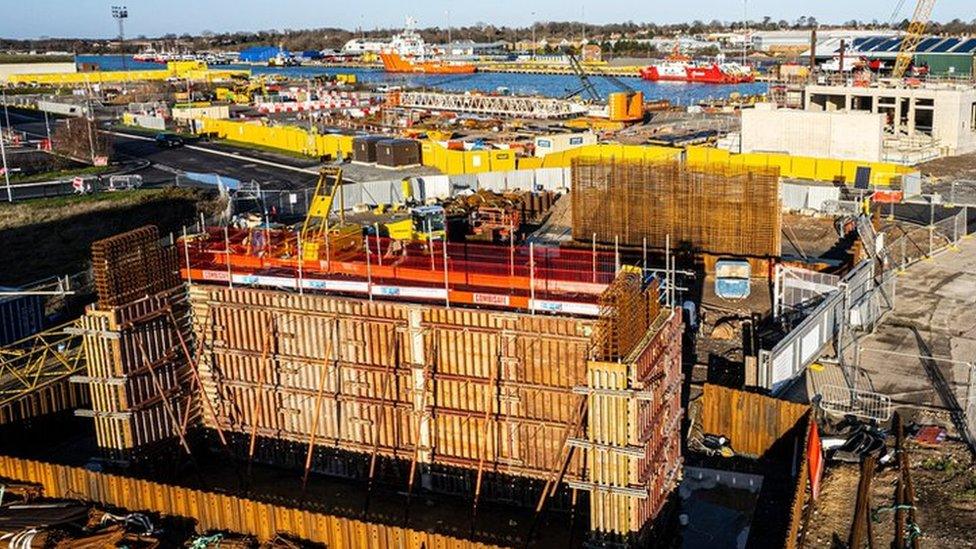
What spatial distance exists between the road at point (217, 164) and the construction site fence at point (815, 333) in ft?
120

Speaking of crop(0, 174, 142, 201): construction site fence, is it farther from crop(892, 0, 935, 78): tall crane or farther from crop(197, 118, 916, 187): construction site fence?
crop(892, 0, 935, 78): tall crane

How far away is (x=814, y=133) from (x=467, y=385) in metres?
46.0

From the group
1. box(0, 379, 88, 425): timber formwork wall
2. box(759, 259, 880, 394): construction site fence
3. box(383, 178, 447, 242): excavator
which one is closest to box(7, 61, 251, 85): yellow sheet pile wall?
box(383, 178, 447, 242): excavator

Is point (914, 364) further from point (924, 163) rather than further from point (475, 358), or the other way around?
point (924, 163)

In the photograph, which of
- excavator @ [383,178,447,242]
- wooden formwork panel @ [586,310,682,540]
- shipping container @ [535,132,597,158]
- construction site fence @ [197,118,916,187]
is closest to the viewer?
wooden formwork panel @ [586,310,682,540]

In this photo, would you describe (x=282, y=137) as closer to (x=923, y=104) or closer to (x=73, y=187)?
(x=73, y=187)

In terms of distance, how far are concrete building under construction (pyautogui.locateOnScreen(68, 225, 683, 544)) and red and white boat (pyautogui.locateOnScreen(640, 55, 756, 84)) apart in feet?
509

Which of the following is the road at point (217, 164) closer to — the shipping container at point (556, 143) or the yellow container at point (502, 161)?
the yellow container at point (502, 161)

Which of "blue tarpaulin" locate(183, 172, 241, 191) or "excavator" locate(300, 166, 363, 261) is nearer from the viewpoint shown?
"excavator" locate(300, 166, 363, 261)

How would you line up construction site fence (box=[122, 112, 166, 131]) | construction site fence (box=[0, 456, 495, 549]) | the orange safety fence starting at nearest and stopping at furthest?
construction site fence (box=[0, 456, 495, 549]) → the orange safety fence → construction site fence (box=[122, 112, 166, 131])

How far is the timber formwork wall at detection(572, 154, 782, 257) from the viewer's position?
127 feet

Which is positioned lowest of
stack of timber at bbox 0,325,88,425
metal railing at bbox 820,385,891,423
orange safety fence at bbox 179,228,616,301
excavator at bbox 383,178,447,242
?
metal railing at bbox 820,385,891,423

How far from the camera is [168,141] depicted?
274 feet

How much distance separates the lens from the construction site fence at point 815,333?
88.6 feet
